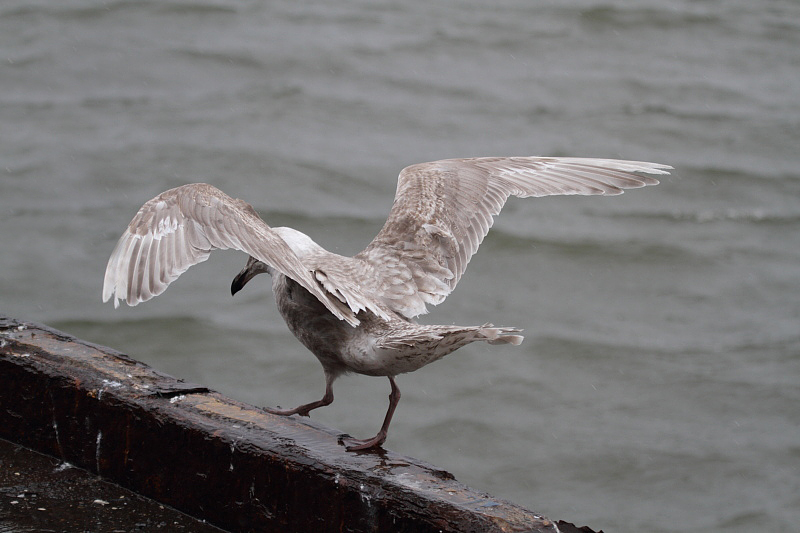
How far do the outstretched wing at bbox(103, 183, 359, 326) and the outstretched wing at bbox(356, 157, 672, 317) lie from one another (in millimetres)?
545

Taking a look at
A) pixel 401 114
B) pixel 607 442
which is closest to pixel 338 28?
pixel 401 114

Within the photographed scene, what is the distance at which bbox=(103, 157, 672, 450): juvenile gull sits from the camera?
12.9 ft

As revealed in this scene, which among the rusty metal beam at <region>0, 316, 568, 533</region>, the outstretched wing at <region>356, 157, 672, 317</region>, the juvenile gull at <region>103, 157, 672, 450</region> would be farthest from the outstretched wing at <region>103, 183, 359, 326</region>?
the outstretched wing at <region>356, 157, 672, 317</region>

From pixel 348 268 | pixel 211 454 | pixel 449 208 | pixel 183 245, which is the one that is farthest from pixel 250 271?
pixel 211 454

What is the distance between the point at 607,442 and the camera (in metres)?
8.23

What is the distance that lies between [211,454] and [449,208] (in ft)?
6.18

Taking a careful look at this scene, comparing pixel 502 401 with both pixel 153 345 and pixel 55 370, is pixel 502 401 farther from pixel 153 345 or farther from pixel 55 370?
pixel 55 370

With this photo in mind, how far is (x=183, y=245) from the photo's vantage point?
13.3ft

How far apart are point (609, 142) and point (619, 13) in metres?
4.39

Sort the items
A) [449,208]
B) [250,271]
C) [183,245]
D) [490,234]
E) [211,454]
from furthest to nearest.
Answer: [490,234] < [449,208] < [250,271] < [183,245] < [211,454]

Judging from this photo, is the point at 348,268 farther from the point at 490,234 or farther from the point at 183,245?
the point at 490,234

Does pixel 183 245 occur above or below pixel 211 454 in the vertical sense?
above

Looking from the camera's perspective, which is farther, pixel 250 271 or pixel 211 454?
pixel 250 271

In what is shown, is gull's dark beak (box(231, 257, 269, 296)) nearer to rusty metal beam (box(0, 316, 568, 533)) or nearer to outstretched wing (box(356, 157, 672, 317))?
outstretched wing (box(356, 157, 672, 317))
